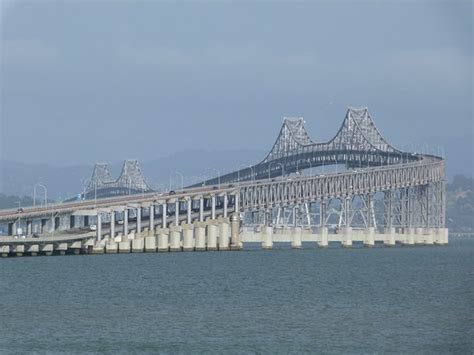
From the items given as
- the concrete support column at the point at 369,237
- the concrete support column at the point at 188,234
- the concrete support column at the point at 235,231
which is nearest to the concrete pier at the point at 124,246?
the concrete support column at the point at 188,234

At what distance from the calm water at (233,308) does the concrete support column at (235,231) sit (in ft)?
119

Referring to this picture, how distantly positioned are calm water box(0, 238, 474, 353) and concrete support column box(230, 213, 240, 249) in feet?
119

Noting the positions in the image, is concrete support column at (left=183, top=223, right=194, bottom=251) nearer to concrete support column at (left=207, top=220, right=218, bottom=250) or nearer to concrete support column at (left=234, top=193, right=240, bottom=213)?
concrete support column at (left=207, top=220, right=218, bottom=250)

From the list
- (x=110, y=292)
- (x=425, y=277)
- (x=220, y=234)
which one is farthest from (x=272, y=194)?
(x=110, y=292)

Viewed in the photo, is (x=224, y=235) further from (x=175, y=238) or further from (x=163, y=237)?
(x=163, y=237)

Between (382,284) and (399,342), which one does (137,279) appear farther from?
(399,342)

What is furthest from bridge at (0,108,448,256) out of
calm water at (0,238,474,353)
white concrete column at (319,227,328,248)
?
calm water at (0,238,474,353)

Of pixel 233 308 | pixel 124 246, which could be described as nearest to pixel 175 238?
pixel 124 246

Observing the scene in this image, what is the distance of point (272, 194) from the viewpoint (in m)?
163

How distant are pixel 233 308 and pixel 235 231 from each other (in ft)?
253

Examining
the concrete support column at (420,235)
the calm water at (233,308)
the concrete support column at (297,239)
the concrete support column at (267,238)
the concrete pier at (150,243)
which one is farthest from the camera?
the concrete support column at (420,235)

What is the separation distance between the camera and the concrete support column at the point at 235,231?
143125 mm

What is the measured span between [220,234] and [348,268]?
133 ft

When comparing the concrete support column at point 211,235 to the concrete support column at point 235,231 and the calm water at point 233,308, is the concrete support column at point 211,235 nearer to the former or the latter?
the concrete support column at point 235,231
